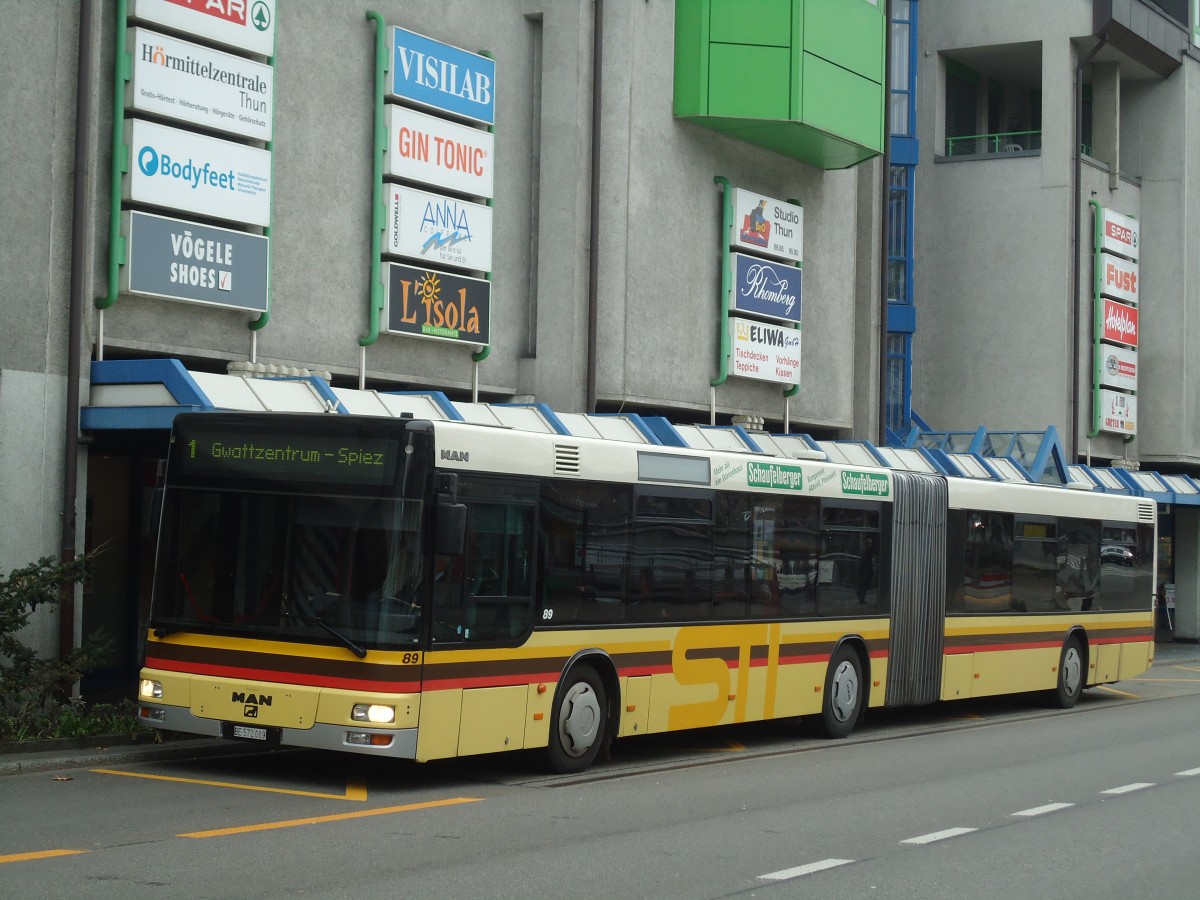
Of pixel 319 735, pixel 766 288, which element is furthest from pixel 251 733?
pixel 766 288

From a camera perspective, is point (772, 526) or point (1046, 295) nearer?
point (772, 526)

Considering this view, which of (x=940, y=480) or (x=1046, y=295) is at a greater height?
(x=1046, y=295)

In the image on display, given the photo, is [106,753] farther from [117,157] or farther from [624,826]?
[117,157]

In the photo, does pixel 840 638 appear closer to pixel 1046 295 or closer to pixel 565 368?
pixel 565 368

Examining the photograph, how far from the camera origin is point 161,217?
54.0 feet

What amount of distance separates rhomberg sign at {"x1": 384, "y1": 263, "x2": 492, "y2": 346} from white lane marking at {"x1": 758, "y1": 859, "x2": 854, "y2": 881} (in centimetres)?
1157

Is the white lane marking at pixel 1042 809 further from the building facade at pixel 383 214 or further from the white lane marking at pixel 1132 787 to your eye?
the building facade at pixel 383 214

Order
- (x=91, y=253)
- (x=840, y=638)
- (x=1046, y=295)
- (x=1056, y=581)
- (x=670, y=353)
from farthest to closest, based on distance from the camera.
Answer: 1. (x=1046, y=295)
2. (x=670, y=353)
3. (x=1056, y=581)
4. (x=840, y=638)
5. (x=91, y=253)

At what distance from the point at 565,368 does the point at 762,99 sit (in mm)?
5518

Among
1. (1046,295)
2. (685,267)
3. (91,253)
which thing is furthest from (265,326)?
(1046,295)

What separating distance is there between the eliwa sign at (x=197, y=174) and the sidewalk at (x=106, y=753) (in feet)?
19.1

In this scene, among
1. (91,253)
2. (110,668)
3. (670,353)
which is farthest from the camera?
(670,353)

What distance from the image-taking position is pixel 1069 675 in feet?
73.1

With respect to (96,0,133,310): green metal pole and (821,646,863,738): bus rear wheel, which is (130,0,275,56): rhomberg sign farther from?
(821,646,863,738): bus rear wheel
